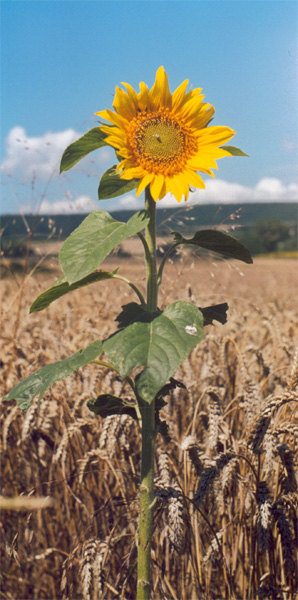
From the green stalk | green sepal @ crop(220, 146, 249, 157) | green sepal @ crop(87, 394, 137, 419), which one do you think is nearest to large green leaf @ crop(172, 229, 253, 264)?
the green stalk

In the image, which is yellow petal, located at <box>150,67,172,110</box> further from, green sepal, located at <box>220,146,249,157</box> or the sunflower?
green sepal, located at <box>220,146,249,157</box>

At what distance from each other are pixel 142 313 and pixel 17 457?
161 cm

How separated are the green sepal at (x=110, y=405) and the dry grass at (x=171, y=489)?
0.69ft

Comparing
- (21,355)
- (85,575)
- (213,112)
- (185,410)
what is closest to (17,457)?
(21,355)

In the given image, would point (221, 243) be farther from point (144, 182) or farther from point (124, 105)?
point (124, 105)

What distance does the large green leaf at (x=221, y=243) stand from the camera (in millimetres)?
945

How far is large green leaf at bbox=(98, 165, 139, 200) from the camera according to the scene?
99 centimetres

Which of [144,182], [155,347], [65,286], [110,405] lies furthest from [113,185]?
[110,405]

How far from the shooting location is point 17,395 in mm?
1008

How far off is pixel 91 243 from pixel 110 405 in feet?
1.18

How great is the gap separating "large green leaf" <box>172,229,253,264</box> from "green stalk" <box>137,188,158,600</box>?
70 mm

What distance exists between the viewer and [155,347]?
0.85 m

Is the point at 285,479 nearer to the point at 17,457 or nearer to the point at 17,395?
the point at 17,395

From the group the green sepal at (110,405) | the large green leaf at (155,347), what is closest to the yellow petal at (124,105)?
the large green leaf at (155,347)
